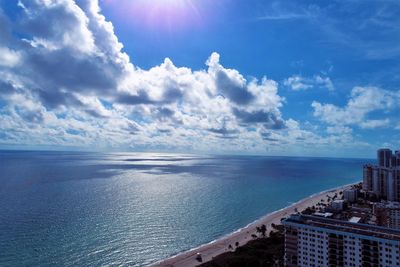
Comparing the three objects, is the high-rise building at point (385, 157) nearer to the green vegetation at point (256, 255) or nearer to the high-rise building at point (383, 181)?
the high-rise building at point (383, 181)

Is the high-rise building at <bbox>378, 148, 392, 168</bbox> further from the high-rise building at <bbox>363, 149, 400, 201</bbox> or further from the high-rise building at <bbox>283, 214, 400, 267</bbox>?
the high-rise building at <bbox>283, 214, 400, 267</bbox>

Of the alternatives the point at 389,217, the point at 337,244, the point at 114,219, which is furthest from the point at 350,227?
the point at 114,219

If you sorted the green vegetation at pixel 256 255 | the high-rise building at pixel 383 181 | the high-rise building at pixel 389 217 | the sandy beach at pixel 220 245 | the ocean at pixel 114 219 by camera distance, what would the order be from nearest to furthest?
the green vegetation at pixel 256 255 < the sandy beach at pixel 220 245 < the ocean at pixel 114 219 < the high-rise building at pixel 389 217 < the high-rise building at pixel 383 181

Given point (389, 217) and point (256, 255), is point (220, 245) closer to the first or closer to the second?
point (256, 255)

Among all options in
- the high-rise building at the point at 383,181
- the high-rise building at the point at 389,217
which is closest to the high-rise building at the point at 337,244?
the high-rise building at the point at 389,217

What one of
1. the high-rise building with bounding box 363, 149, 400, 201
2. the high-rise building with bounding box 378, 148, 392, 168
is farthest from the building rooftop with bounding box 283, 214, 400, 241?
the high-rise building with bounding box 378, 148, 392, 168

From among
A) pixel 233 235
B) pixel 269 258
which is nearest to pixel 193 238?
pixel 233 235

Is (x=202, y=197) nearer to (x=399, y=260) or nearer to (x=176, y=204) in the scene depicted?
(x=176, y=204)

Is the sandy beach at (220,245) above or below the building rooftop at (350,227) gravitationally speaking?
below
